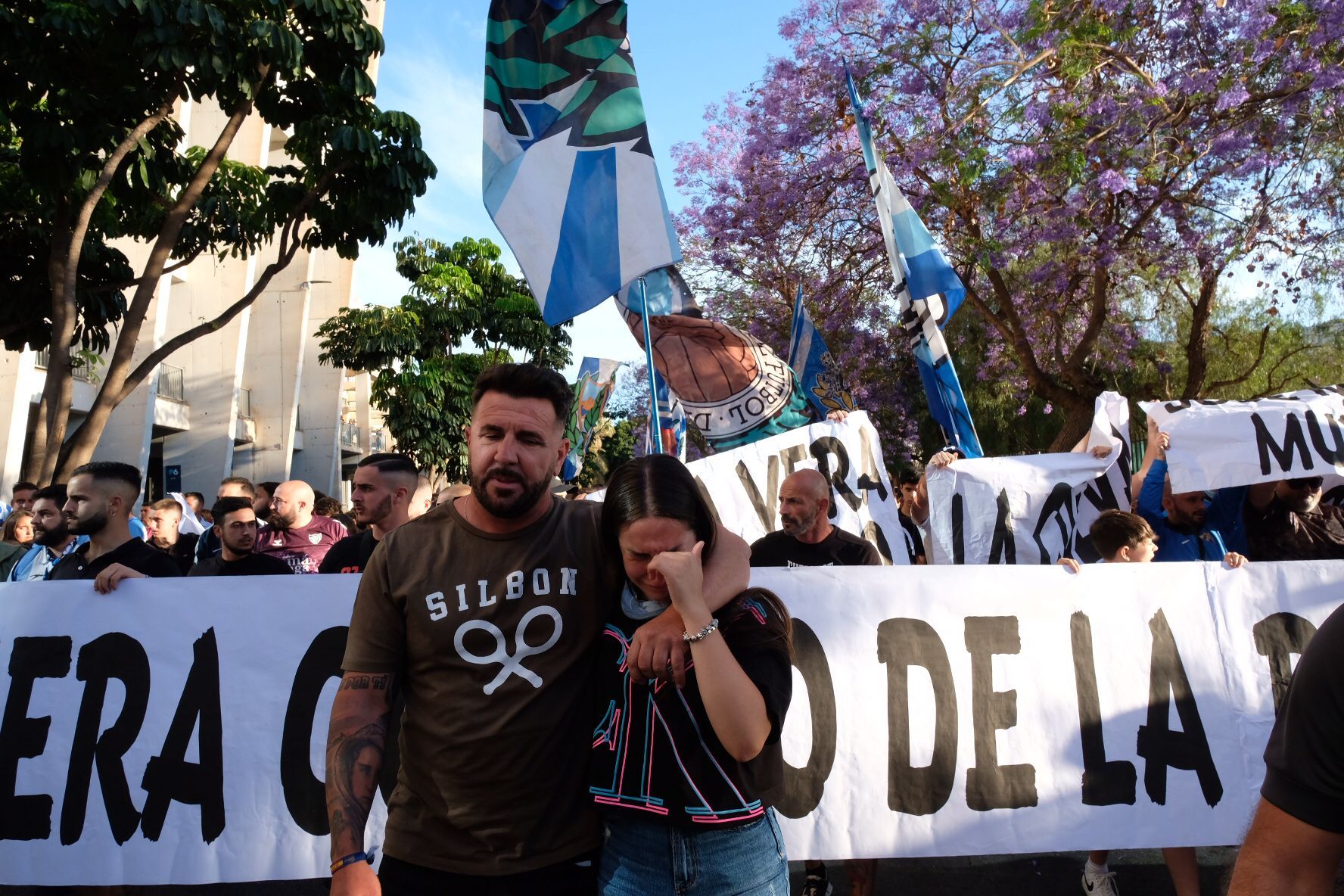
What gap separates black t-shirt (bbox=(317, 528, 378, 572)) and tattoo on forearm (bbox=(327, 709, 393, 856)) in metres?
2.87

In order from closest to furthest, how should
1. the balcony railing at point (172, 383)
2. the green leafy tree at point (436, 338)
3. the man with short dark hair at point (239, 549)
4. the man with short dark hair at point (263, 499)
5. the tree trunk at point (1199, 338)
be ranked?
the man with short dark hair at point (239, 549)
the man with short dark hair at point (263, 499)
the tree trunk at point (1199, 338)
the balcony railing at point (172, 383)
the green leafy tree at point (436, 338)

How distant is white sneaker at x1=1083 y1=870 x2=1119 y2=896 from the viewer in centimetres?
420

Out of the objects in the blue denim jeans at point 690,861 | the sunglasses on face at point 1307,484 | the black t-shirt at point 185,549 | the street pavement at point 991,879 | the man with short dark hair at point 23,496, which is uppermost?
the man with short dark hair at point 23,496

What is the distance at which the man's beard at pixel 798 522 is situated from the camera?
498 cm

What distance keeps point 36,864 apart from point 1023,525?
4973 millimetres

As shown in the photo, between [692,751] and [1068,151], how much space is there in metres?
10.4

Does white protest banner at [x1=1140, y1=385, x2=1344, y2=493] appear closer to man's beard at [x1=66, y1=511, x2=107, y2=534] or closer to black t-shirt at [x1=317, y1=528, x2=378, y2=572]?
black t-shirt at [x1=317, y1=528, x2=378, y2=572]

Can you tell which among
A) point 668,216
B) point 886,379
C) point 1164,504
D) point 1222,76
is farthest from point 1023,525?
point 886,379

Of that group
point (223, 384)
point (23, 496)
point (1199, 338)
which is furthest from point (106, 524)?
point (223, 384)

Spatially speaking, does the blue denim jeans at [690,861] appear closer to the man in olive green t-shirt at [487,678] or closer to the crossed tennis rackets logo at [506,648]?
the man in olive green t-shirt at [487,678]

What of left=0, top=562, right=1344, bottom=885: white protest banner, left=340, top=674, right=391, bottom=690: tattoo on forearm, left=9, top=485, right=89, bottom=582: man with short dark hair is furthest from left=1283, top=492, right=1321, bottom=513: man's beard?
left=9, top=485, right=89, bottom=582: man with short dark hair

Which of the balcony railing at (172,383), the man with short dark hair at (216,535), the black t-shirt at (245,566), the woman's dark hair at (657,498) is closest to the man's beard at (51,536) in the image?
the black t-shirt at (245,566)

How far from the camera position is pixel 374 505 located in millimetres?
4980

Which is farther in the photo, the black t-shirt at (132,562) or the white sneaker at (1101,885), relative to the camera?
the black t-shirt at (132,562)
